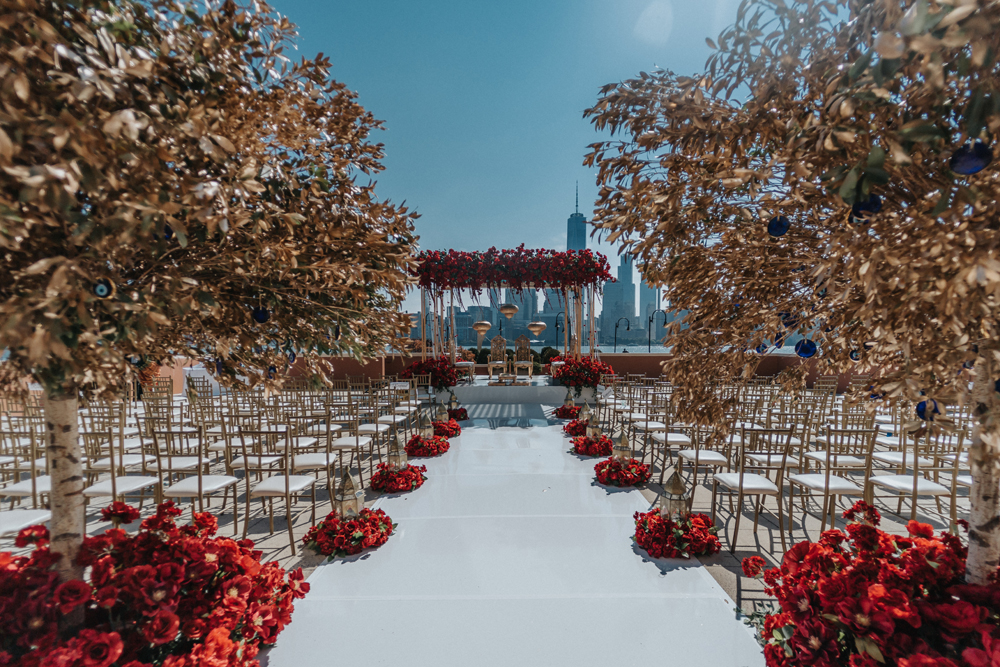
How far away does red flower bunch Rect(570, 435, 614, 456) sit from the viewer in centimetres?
629

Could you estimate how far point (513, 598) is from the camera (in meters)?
2.79

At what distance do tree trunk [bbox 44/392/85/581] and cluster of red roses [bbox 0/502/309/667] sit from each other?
0.04 meters

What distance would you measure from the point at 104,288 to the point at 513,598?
273cm

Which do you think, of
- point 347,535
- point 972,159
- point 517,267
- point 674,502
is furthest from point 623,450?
point 517,267

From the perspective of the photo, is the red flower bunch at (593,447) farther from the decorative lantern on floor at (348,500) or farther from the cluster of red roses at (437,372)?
the cluster of red roses at (437,372)

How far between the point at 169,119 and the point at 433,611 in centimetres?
281

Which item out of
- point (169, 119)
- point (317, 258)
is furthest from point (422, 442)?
point (169, 119)

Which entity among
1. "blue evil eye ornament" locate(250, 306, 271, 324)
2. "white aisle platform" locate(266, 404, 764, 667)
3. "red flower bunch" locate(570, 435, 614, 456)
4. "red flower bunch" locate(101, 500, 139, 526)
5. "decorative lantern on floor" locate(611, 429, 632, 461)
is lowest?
"white aisle platform" locate(266, 404, 764, 667)

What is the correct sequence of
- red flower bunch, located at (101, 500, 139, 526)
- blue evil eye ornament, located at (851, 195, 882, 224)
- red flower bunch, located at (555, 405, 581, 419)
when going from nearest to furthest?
blue evil eye ornament, located at (851, 195, 882, 224) < red flower bunch, located at (101, 500, 139, 526) < red flower bunch, located at (555, 405, 581, 419)

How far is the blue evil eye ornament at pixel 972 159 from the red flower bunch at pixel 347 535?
12.6 ft

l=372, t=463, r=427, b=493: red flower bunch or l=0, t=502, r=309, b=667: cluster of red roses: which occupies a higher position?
l=0, t=502, r=309, b=667: cluster of red roses

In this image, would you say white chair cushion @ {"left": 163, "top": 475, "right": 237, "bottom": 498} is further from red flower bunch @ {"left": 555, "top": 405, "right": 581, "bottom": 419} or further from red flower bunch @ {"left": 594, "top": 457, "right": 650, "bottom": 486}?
red flower bunch @ {"left": 555, "top": 405, "right": 581, "bottom": 419}

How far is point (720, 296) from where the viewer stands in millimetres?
1772

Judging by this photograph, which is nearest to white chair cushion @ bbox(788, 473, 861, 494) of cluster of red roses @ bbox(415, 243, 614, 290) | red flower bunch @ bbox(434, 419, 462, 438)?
red flower bunch @ bbox(434, 419, 462, 438)
